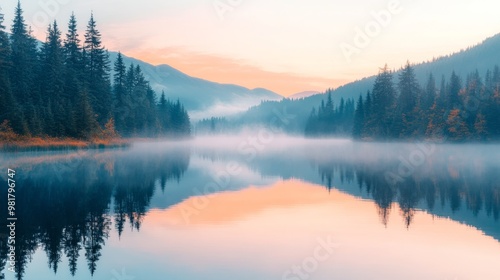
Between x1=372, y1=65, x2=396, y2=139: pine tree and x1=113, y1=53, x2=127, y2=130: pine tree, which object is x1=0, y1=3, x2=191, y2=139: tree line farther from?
x1=372, y1=65, x2=396, y2=139: pine tree

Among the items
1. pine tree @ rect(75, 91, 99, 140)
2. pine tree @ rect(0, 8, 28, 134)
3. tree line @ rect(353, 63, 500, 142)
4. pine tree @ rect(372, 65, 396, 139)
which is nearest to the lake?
pine tree @ rect(0, 8, 28, 134)

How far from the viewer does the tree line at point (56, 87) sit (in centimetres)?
6952

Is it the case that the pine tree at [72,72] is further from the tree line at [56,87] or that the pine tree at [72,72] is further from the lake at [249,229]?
the lake at [249,229]

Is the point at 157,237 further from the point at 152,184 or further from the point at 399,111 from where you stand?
the point at 399,111

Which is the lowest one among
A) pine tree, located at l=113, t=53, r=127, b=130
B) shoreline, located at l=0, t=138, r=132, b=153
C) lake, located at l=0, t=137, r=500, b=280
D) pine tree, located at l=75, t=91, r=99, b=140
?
lake, located at l=0, t=137, r=500, b=280

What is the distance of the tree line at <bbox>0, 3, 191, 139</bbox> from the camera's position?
69519 mm

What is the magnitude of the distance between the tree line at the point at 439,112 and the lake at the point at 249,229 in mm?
75375

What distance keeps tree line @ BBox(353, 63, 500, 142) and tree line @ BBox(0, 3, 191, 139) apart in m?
65.6

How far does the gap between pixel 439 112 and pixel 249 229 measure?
10152 cm

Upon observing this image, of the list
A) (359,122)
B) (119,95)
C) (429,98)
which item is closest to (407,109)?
(429,98)

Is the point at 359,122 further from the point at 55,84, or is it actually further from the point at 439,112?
the point at 55,84

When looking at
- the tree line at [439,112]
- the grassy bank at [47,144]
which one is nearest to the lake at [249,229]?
the grassy bank at [47,144]

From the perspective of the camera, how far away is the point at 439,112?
114 meters

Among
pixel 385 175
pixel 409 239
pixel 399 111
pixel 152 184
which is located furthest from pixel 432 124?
pixel 409 239
